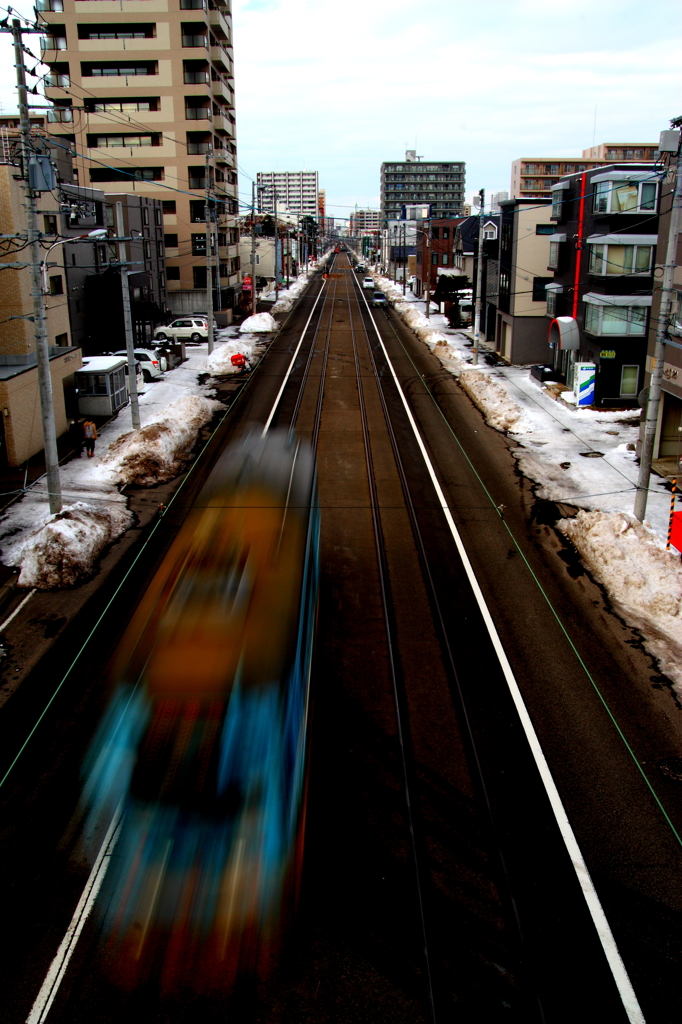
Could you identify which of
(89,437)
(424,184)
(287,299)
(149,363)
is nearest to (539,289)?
(149,363)

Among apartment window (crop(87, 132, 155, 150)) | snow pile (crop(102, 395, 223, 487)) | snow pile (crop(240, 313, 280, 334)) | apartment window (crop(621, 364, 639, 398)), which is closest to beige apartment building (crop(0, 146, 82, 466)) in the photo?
snow pile (crop(102, 395, 223, 487))

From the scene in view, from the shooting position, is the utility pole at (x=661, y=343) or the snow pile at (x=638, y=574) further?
the utility pole at (x=661, y=343)

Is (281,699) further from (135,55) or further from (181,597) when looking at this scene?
(135,55)

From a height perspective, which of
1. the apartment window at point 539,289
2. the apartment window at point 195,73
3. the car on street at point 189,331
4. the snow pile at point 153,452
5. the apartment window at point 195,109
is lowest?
the snow pile at point 153,452

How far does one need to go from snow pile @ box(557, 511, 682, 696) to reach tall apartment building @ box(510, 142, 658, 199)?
10773cm

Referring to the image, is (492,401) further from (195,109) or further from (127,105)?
(127,105)

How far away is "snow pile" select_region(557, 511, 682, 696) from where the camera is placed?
1291 cm

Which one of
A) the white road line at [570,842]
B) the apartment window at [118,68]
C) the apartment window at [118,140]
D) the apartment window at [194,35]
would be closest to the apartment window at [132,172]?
the apartment window at [118,140]

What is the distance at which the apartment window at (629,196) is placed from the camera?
91.7 feet

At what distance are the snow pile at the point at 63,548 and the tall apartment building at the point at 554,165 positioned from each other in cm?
10989

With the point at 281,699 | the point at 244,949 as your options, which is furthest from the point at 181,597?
the point at 244,949

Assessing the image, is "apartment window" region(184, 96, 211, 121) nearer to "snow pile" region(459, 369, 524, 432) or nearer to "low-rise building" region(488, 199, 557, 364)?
"low-rise building" region(488, 199, 557, 364)

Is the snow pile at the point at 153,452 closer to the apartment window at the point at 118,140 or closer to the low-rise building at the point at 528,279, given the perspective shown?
the low-rise building at the point at 528,279

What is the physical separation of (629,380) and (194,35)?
1842 inches
